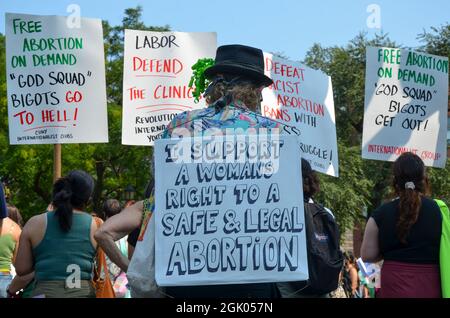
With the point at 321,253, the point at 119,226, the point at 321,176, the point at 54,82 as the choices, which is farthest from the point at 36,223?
the point at 321,176

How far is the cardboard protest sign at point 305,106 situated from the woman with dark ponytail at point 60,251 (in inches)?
165

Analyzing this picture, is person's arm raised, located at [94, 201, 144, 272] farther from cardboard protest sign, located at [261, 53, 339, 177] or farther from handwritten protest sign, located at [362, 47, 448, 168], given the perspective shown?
handwritten protest sign, located at [362, 47, 448, 168]

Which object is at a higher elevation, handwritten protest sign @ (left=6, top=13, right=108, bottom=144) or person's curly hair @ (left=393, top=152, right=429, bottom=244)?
handwritten protest sign @ (left=6, top=13, right=108, bottom=144)

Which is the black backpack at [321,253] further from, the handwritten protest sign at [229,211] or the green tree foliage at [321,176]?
the green tree foliage at [321,176]

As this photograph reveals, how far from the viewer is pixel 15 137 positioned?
8.86 meters

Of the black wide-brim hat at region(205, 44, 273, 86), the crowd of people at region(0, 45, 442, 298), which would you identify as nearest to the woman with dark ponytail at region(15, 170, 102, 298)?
the crowd of people at region(0, 45, 442, 298)

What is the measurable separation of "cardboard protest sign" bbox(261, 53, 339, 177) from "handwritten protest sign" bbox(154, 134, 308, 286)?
553 centimetres

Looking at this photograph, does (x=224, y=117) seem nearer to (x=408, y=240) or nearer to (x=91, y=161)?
(x=408, y=240)

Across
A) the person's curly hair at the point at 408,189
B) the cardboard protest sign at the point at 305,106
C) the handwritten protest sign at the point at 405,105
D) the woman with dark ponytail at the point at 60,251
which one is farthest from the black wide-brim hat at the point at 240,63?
the handwritten protest sign at the point at 405,105

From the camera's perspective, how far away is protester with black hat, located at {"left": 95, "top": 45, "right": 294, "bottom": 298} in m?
3.71

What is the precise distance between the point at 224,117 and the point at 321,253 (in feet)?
4.11

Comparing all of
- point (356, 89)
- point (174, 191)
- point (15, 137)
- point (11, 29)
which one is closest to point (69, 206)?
point (174, 191)

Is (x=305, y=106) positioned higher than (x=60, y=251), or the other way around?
(x=305, y=106)

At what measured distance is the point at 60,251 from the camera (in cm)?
537
